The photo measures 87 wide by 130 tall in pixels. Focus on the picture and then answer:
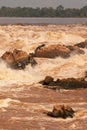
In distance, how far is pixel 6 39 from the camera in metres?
42.4

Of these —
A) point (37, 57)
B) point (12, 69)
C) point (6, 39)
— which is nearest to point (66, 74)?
point (12, 69)

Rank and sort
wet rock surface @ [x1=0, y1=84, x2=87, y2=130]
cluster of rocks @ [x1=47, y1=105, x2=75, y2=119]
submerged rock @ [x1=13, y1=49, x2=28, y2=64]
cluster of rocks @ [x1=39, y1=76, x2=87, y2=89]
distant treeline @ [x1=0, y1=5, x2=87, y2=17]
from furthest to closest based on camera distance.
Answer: distant treeline @ [x1=0, y1=5, x2=87, y2=17], submerged rock @ [x1=13, y1=49, x2=28, y2=64], cluster of rocks @ [x1=39, y1=76, x2=87, y2=89], cluster of rocks @ [x1=47, y1=105, x2=75, y2=119], wet rock surface @ [x1=0, y1=84, x2=87, y2=130]

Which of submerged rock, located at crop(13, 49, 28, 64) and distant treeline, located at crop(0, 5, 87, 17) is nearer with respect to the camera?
submerged rock, located at crop(13, 49, 28, 64)

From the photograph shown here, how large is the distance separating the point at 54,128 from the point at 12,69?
11.3 m

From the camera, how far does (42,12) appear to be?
4860 inches

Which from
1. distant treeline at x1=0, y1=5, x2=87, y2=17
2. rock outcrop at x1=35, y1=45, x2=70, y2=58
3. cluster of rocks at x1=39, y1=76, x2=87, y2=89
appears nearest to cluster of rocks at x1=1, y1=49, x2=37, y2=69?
rock outcrop at x1=35, y1=45, x2=70, y2=58

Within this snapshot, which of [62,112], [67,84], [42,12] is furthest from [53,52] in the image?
[42,12]

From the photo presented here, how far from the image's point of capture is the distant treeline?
12012 cm

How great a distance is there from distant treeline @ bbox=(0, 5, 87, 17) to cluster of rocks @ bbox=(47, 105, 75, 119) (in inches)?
3940

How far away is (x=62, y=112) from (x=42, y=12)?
109 meters

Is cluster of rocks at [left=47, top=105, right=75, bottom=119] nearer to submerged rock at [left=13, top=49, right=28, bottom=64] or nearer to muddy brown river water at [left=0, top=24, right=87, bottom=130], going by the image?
muddy brown river water at [left=0, top=24, right=87, bottom=130]

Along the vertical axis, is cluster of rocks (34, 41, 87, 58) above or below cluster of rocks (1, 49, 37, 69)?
below

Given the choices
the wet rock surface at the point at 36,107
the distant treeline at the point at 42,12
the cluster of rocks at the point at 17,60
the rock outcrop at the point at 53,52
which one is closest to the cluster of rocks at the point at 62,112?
the wet rock surface at the point at 36,107

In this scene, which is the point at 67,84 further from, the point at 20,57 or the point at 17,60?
the point at 20,57
